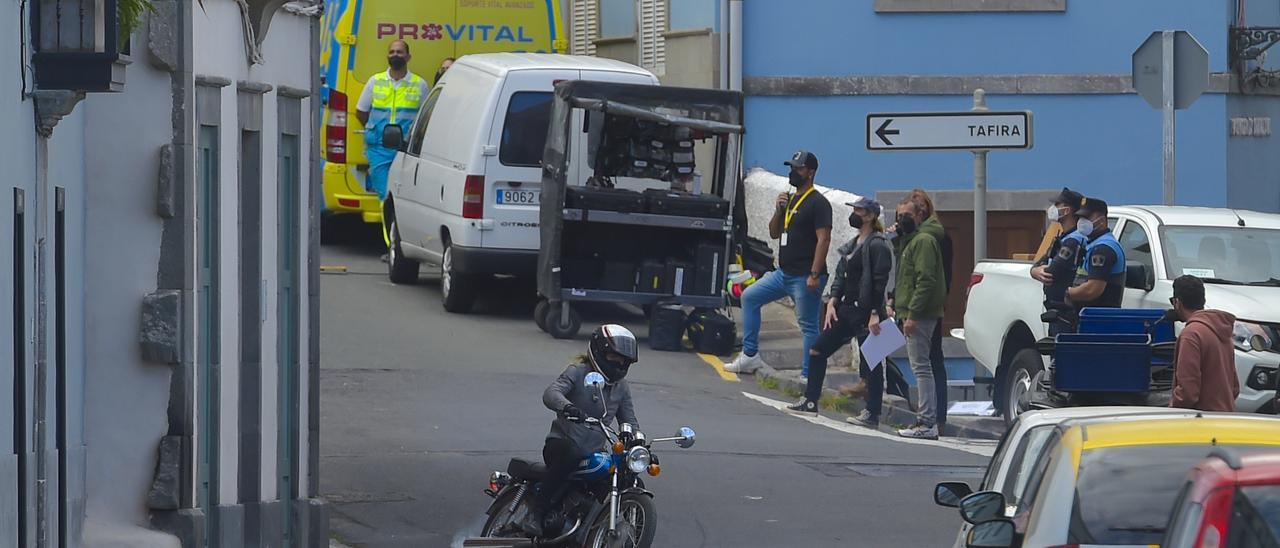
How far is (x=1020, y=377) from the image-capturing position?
623 inches

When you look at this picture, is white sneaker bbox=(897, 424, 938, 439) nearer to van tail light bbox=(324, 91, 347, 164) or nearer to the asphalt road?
the asphalt road

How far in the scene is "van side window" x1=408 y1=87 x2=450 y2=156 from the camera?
20.8 m

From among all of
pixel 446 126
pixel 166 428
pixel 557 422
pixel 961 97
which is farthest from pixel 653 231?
pixel 166 428

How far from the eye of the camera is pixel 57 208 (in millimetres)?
8648

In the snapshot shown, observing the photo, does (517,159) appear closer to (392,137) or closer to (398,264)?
(392,137)

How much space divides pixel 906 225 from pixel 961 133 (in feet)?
3.01

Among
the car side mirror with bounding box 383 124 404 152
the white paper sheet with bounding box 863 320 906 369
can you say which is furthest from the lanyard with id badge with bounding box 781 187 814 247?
the car side mirror with bounding box 383 124 404 152

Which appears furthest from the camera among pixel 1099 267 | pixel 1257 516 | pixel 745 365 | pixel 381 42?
pixel 381 42

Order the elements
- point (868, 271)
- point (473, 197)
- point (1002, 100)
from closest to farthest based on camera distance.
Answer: point (868, 271) → point (473, 197) → point (1002, 100)

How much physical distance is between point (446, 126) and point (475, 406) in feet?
15.1

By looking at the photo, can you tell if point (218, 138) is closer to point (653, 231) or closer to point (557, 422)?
point (557, 422)

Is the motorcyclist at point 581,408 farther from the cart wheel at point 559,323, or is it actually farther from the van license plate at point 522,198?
the van license plate at point 522,198

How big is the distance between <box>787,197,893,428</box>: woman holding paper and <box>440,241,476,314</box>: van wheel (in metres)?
4.25

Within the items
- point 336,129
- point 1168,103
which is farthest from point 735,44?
point 1168,103
